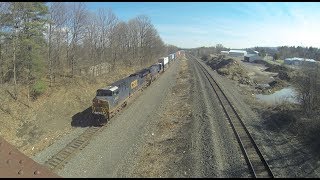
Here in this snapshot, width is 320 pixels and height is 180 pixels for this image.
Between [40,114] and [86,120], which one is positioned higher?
[40,114]

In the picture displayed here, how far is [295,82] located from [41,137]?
23.8 meters

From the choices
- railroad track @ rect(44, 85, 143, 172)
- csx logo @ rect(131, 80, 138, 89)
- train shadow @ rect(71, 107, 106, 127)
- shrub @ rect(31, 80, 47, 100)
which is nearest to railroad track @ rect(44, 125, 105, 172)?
railroad track @ rect(44, 85, 143, 172)

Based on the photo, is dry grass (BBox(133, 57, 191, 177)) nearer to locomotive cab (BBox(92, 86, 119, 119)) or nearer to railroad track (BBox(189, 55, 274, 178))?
railroad track (BBox(189, 55, 274, 178))

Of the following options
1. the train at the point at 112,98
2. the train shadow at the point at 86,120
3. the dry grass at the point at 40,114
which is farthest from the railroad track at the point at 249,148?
the dry grass at the point at 40,114

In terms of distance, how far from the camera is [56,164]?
55.8 ft

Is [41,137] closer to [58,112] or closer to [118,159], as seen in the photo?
[58,112]

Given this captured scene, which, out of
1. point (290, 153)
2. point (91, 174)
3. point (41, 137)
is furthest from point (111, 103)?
point (290, 153)

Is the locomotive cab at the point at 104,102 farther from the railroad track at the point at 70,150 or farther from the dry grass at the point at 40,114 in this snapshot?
the dry grass at the point at 40,114

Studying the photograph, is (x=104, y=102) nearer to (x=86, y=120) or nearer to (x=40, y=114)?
(x=86, y=120)

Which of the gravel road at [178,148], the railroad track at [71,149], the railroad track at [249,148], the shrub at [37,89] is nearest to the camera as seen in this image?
the railroad track at [249,148]

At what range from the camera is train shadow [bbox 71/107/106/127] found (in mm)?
25344

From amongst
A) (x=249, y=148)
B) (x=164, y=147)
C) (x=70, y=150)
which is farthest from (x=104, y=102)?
(x=249, y=148)

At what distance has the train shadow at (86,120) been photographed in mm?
25344

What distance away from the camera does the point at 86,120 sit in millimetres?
26953
